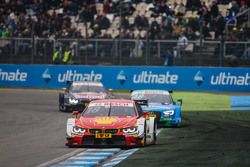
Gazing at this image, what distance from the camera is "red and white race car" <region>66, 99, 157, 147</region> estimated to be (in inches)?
683

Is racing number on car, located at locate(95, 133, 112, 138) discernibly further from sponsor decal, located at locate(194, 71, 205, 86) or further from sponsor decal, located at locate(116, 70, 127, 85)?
sponsor decal, located at locate(116, 70, 127, 85)

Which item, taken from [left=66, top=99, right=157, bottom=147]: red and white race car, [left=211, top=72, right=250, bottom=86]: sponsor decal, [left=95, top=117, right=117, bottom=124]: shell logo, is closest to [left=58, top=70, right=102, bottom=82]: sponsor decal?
[left=211, top=72, right=250, bottom=86]: sponsor decal

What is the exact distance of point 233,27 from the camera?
39.9m

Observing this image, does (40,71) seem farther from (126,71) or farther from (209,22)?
(209,22)

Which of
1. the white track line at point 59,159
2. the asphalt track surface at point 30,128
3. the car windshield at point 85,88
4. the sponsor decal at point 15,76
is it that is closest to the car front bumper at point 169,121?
the asphalt track surface at point 30,128

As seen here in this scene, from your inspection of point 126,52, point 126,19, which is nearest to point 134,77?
point 126,52

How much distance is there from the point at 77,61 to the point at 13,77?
10.6 ft

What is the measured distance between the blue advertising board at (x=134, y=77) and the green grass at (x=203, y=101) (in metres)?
0.86

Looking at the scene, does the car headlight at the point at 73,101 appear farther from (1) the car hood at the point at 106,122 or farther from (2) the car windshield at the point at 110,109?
(1) the car hood at the point at 106,122

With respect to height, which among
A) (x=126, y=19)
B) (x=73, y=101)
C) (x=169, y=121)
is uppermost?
(x=126, y=19)

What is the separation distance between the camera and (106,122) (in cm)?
1769

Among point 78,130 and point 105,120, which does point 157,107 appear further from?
point 78,130

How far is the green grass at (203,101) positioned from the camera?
32694 millimetres

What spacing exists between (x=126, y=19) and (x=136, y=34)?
88 centimetres
